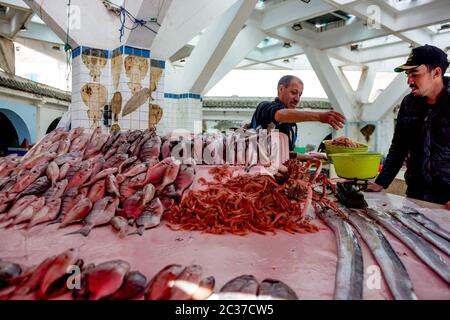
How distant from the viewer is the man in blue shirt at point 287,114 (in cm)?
225

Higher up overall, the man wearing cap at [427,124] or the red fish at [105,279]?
the man wearing cap at [427,124]

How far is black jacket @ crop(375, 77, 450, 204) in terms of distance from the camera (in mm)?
2652

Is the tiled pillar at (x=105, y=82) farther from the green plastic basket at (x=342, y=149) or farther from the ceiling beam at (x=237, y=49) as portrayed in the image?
the ceiling beam at (x=237, y=49)

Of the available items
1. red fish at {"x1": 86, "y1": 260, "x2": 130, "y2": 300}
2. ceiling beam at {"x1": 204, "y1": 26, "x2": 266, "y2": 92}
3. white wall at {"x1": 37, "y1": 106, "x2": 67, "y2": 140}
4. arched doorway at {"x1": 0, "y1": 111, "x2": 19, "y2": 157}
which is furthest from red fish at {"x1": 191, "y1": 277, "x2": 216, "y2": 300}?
arched doorway at {"x1": 0, "y1": 111, "x2": 19, "y2": 157}

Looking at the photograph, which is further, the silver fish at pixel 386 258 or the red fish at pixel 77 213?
the red fish at pixel 77 213

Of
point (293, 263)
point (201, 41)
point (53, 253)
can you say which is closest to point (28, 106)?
point (201, 41)

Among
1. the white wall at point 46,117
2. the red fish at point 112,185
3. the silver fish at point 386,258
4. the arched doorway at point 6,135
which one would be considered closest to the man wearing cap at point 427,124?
the silver fish at point 386,258

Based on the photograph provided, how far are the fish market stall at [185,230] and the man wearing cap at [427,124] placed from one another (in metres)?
0.35

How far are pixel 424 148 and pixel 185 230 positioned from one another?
217cm

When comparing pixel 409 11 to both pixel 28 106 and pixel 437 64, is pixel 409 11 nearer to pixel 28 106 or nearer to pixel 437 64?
pixel 437 64

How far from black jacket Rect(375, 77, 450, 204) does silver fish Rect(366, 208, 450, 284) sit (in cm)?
95

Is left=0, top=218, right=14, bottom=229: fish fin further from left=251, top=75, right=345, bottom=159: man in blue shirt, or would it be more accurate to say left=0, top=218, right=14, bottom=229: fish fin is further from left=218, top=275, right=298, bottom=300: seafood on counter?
left=251, top=75, right=345, bottom=159: man in blue shirt

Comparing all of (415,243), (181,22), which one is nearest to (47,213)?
(415,243)

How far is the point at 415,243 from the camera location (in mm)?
1561
